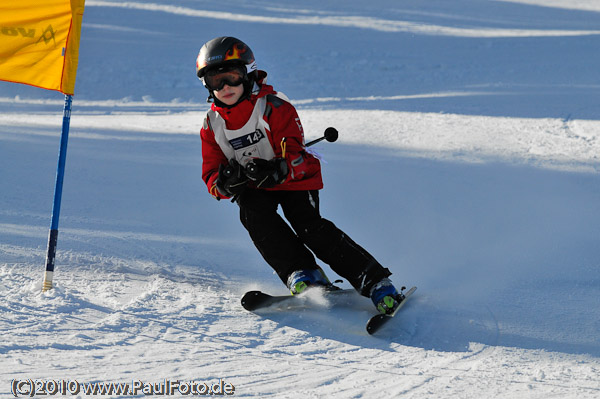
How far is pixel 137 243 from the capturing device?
4.79 metres

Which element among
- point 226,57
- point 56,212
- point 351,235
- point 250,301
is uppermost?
point 226,57

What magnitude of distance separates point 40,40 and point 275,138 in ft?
4.75

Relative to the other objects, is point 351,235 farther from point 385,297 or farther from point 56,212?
point 56,212

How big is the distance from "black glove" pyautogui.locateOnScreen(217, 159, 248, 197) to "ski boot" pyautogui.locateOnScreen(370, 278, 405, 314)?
3.10 feet

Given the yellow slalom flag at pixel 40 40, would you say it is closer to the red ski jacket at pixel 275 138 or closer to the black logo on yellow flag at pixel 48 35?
the black logo on yellow flag at pixel 48 35

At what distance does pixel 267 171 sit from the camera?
375 cm

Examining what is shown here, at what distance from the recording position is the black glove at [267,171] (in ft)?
12.2

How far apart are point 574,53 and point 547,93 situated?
358cm

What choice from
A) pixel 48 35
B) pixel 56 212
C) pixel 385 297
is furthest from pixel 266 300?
Answer: pixel 48 35

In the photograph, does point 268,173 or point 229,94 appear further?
point 229,94

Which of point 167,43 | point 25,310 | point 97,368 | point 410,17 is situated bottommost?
point 97,368

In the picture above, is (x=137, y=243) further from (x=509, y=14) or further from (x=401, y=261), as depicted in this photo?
(x=509, y=14)

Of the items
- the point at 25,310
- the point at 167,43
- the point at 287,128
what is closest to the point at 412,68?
the point at 167,43

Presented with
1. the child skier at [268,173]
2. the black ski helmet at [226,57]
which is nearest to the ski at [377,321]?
the child skier at [268,173]
